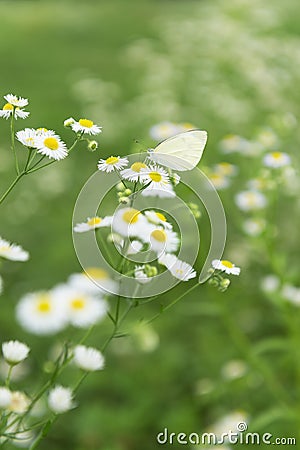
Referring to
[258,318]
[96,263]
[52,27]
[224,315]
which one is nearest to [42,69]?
[52,27]

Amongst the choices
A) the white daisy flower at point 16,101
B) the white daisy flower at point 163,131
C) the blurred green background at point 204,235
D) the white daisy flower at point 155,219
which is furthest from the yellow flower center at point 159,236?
the white daisy flower at point 163,131

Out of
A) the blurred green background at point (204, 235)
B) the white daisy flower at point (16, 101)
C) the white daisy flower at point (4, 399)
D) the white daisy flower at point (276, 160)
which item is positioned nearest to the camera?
the white daisy flower at point (4, 399)

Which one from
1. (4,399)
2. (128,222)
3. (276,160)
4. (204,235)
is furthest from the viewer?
(204,235)

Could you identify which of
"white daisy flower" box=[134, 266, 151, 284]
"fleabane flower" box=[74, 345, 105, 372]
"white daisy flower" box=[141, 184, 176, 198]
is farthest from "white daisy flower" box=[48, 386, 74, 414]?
"white daisy flower" box=[141, 184, 176, 198]

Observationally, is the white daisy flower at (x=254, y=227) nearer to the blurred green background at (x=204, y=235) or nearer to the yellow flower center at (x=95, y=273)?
the blurred green background at (x=204, y=235)

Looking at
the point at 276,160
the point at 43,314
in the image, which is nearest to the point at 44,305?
the point at 43,314

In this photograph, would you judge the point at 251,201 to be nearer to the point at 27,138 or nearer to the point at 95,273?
the point at 95,273
